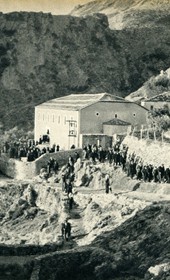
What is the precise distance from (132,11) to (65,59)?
127 feet

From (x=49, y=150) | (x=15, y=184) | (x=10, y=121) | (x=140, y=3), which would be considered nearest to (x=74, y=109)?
(x=49, y=150)


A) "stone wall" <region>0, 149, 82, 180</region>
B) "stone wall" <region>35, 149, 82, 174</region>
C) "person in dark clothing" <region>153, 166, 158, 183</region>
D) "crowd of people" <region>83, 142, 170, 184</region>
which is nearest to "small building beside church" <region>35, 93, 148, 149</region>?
"stone wall" <region>35, 149, 82, 174</region>

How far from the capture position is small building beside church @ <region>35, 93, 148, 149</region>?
5753 cm

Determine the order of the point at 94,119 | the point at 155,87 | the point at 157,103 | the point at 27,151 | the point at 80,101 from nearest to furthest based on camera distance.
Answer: the point at 27,151
the point at 94,119
the point at 80,101
the point at 157,103
the point at 155,87

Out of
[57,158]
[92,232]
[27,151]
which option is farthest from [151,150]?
[92,232]

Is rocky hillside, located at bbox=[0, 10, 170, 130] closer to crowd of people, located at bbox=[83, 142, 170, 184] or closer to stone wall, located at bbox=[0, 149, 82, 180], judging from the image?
stone wall, located at bbox=[0, 149, 82, 180]

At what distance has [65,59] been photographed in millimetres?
99688

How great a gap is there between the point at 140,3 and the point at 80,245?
4324 inches

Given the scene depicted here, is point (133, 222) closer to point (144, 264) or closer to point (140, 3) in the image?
point (144, 264)

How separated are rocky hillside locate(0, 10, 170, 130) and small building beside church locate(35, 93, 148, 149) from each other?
96.3 feet

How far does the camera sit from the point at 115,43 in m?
107

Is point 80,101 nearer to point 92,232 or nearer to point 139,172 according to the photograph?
point 139,172

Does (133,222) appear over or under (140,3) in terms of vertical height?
under

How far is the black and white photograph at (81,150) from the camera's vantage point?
1378 inches
